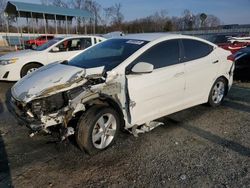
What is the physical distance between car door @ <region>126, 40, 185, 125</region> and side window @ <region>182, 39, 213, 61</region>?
25 cm

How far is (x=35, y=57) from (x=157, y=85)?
5892 millimetres

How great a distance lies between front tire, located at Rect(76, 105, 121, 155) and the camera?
3.62 m

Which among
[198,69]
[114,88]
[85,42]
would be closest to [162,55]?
[198,69]

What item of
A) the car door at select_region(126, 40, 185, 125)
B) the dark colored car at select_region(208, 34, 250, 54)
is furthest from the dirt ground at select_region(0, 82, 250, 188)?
the dark colored car at select_region(208, 34, 250, 54)

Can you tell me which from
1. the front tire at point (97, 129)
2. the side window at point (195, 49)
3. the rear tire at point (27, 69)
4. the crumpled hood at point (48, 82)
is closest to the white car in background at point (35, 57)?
the rear tire at point (27, 69)

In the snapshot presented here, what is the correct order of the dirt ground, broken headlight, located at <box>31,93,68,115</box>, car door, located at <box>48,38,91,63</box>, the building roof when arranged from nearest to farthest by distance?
the dirt ground < broken headlight, located at <box>31,93,68,115</box> < car door, located at <box>48,38,91,63</box> < the building roof

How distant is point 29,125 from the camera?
350 cm

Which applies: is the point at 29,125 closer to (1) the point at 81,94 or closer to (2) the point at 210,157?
(1) the point at 81,94

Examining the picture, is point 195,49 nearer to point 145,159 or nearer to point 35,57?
point 145,159

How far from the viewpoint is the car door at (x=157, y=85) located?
409cm

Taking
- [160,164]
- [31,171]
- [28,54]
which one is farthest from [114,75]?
[28,54]

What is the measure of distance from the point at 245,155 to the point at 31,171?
9.87 ft

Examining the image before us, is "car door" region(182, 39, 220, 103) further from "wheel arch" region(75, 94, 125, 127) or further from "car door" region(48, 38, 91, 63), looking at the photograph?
"car door" region(48, 38, 91, 63)

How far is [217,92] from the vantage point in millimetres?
5961
